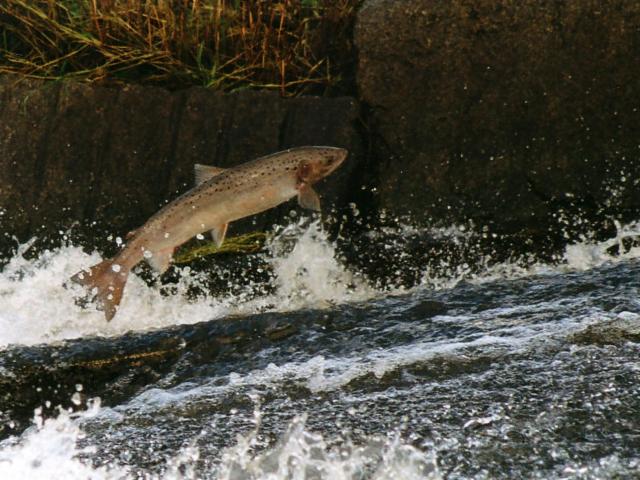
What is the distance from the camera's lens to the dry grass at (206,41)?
7.49m

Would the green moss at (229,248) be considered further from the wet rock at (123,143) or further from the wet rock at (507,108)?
the wet rock at (507,108)

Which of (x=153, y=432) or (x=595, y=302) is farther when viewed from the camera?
(x=595, y=302)

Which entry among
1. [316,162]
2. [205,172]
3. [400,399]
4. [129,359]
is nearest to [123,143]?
[205,172]

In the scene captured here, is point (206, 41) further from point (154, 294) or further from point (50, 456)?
point (50, 456)

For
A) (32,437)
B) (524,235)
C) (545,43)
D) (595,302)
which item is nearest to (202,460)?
(32,437)

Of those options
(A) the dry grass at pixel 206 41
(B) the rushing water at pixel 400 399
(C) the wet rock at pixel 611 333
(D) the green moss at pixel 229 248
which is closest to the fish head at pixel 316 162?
(B) the rushing water at pixel 400 399

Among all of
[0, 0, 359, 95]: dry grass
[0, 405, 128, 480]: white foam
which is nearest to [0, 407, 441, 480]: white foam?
[0, 405, 128, 480]: white foam

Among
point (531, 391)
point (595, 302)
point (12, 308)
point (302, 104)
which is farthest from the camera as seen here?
point (302, 104)

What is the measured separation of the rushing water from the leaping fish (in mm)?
340

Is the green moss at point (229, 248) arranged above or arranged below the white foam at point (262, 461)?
above

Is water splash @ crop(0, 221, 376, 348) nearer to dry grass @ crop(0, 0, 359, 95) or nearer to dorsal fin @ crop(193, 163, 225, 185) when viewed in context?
dorsal fin @ crop(193, 163, 225, 185)

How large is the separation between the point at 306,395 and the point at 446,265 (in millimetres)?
2483

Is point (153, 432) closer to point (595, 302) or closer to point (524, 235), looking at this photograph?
point (595, 302)

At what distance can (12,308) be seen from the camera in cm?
680
